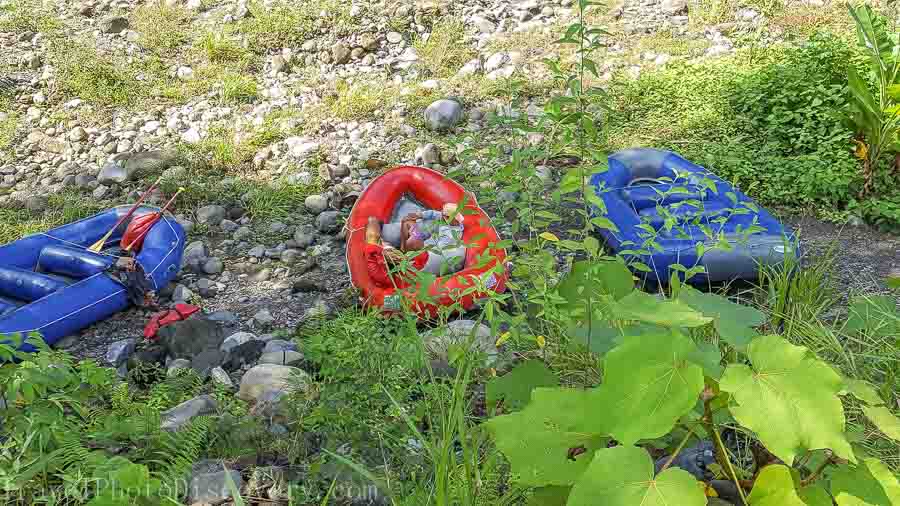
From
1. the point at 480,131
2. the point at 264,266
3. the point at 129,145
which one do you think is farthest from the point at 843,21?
the point at 129,145

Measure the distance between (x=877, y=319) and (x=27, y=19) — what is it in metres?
7.14

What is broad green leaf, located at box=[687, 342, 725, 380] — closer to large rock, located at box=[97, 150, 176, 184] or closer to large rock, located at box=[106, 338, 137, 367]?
large rock, located at box=[106, 338, 137, 367]

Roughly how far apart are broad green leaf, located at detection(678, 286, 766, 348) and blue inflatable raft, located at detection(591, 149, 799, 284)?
1.50 m

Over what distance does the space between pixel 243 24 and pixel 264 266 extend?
3095 mm

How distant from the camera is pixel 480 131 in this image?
510cm

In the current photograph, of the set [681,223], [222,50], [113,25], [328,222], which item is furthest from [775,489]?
[113,25]

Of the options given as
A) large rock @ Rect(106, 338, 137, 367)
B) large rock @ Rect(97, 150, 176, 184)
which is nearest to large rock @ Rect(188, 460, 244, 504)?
large rock @ Rect(106, 338, 137, 367)

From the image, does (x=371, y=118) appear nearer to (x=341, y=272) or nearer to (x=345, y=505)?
(x=341, y=272)

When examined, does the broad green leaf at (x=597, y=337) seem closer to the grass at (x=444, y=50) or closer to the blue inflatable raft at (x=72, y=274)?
the blue inflatable raft at (x=72, y=274)

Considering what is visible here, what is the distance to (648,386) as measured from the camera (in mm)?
1127

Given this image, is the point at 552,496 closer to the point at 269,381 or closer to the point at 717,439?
the point at 717,439

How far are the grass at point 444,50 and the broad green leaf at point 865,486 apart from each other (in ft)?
16.7

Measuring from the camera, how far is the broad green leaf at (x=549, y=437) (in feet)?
4.00

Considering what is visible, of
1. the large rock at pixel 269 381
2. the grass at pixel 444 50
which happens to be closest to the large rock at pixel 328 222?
the large rock at pixel 269 381
